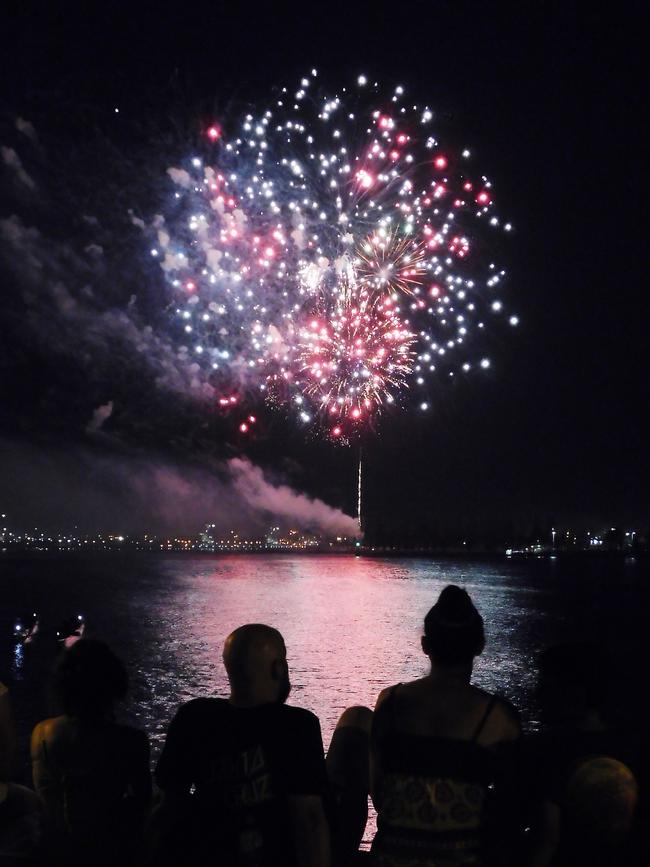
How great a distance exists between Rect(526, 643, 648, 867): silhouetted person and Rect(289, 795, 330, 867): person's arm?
88 centimetres

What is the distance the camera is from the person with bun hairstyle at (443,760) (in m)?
3.39

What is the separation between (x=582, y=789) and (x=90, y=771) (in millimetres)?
2081

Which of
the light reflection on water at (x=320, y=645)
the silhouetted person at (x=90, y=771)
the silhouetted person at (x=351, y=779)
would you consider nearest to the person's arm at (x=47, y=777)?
the silhouetted person at (x=90, y=771)

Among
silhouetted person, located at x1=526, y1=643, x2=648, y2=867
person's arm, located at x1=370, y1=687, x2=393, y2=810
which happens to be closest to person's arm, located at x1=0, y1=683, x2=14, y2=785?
person's arm, located at x1=370, y1=687, x2=393, y2=810

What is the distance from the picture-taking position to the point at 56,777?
3.97m

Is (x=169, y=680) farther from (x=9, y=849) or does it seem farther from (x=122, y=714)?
(x=9, y=849)

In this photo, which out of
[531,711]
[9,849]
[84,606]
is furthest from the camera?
[84,606]

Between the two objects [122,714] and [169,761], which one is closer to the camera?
[169,761]

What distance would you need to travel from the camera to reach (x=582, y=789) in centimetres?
352

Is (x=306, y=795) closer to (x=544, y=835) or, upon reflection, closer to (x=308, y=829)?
(x=308, y=829)

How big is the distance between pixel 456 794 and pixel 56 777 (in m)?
1.79

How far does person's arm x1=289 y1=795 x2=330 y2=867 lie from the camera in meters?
3.28

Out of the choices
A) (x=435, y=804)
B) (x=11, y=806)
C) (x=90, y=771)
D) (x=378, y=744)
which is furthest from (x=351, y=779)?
(x=11, y=806)

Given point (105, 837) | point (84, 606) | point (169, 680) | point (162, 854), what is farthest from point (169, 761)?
point (84, 606)
